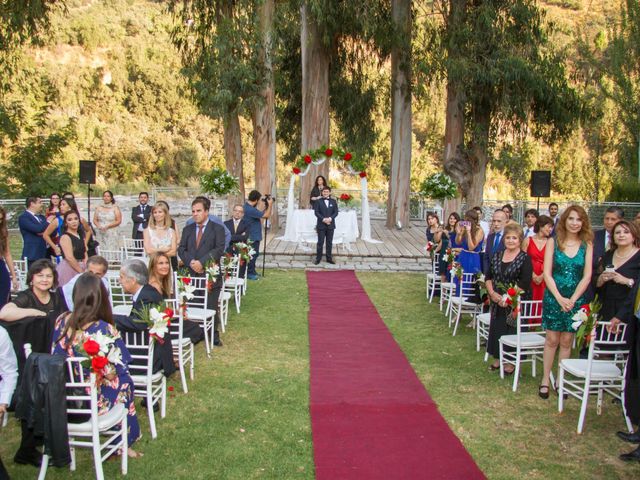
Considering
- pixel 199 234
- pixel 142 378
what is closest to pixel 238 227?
pixel 199 234

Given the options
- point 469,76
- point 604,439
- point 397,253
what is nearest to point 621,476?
point 604,439

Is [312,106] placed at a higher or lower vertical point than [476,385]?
higher

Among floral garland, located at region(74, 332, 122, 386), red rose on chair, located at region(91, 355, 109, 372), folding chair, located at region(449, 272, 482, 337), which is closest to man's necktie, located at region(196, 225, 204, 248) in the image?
folding chair, located at region(449, 272, 482, 337)

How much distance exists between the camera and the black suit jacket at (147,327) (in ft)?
16.7

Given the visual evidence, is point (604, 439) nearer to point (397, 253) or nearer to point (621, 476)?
point (621, 476)

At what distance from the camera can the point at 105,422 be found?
4.21 m

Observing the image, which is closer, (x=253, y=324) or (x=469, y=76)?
(x=253, y=324)

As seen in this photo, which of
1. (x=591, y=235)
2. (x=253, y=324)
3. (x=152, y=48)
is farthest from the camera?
(x=152, y=48)

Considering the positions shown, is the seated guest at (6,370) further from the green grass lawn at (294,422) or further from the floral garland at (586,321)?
the floral garland at (586,321)

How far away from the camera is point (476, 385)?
658cm

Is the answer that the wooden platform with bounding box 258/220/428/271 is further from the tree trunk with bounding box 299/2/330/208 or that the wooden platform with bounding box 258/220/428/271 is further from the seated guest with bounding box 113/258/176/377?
the seated guest with bounding box 113/258/176/377

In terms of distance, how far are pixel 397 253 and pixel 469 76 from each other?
6.24 m

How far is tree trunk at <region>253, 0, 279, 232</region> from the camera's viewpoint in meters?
19.3

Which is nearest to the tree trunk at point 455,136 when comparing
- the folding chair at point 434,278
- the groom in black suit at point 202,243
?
the folding chair at point 434,278
